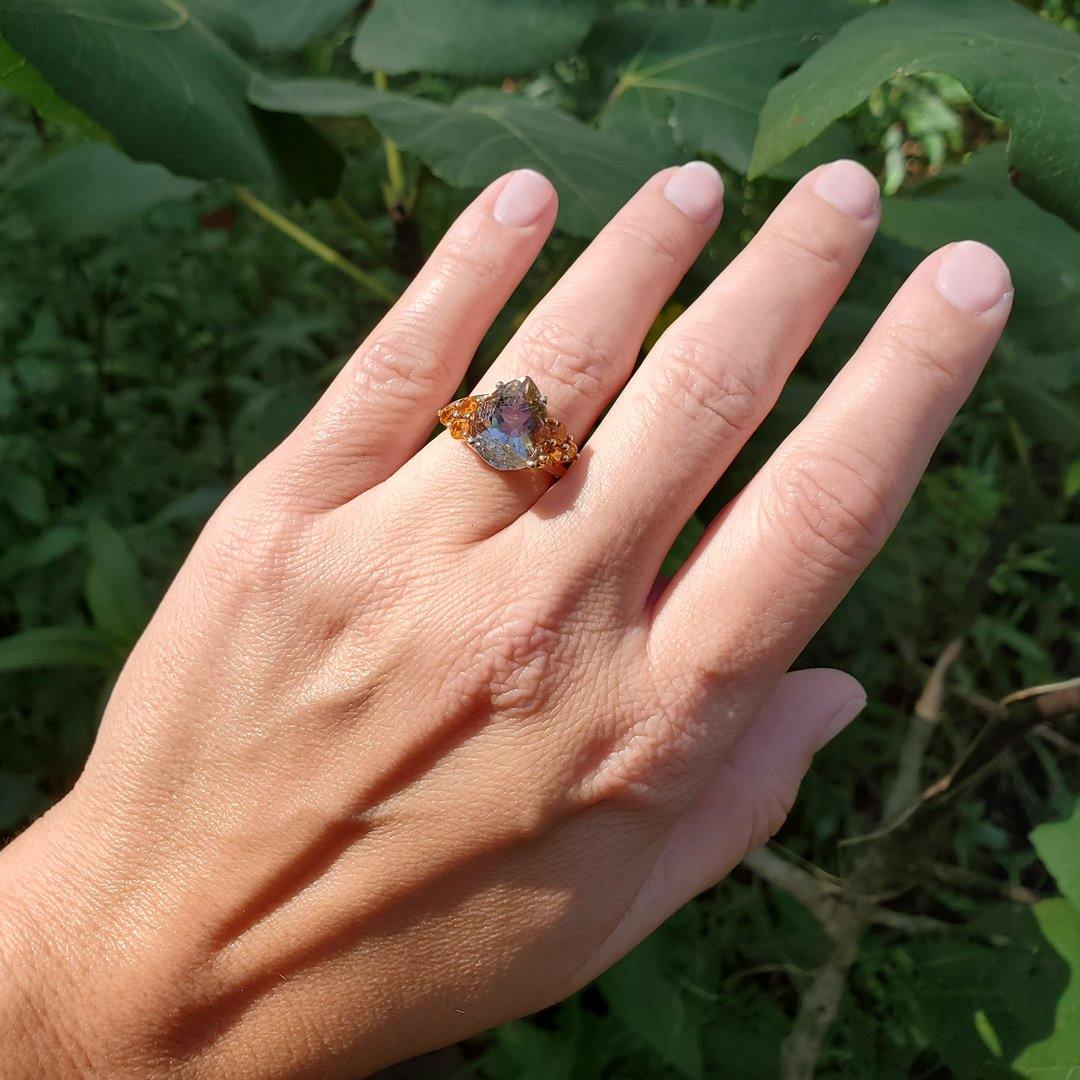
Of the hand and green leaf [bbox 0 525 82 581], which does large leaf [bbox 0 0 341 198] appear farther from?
green leaf [bbox 0 525 82 581]

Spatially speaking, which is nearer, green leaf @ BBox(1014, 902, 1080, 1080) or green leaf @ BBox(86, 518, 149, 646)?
green leaf @ BBox(1014, 902, 1080, 1080)

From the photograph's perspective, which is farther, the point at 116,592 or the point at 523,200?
the point at 116,592

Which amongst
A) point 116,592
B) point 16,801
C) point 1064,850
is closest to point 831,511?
point 1064,850

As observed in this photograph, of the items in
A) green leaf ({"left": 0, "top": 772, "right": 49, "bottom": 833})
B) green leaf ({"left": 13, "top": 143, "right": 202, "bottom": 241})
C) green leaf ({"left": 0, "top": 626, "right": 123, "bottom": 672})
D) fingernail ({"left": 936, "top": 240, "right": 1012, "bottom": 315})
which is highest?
fingernail ({"left": 936, "top": 240, "right": 1012, "bottom": 315})

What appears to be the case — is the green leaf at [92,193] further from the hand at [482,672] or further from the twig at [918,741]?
the twig at [918,741]

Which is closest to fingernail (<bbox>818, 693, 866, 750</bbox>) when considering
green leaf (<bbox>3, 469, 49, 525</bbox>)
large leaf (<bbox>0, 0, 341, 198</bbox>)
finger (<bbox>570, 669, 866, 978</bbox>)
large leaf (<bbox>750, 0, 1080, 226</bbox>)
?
finger (<bbox>570, 669, 866, 978</bbox>)

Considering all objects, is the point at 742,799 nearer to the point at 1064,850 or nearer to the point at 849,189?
the point at 1064,850
